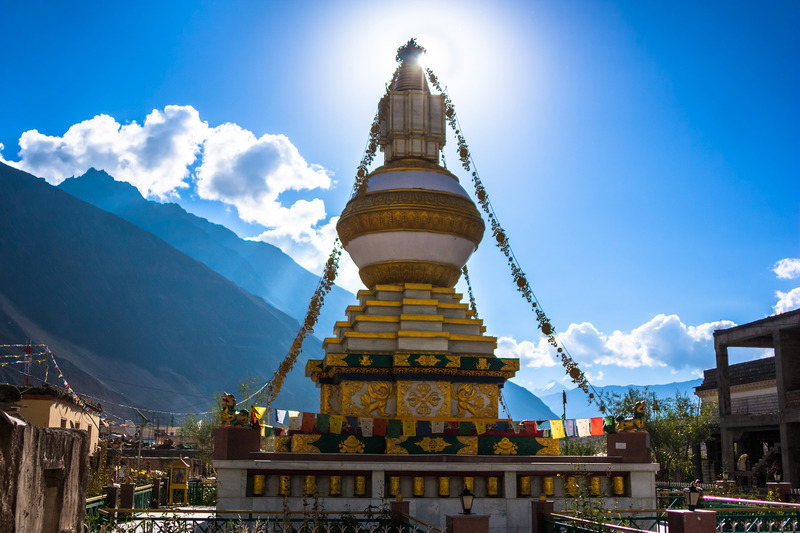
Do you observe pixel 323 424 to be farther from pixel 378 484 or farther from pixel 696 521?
pixel 696 521

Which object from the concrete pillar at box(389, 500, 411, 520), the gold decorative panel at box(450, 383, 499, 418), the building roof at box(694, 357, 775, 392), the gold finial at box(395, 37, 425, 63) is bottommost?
the concrete pillar at box(389, 500, 411, 520)

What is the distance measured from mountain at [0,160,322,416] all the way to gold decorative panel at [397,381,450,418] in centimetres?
11640

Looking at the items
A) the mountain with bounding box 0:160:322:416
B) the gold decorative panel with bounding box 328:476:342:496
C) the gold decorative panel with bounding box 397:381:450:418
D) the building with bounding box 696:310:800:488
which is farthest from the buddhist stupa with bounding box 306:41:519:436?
the mountain with bounding box 0:160:322:416

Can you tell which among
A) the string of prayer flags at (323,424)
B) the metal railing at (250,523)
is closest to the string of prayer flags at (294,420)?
the string of prayer flags at (323,424)

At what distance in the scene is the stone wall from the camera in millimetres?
6676

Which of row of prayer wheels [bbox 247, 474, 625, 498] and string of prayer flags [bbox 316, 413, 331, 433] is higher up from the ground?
string of prayer flags [bbox 316, 413, 331, 433]

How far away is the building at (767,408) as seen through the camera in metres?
37.5

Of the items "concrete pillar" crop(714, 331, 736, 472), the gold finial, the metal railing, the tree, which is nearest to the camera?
the metal railing

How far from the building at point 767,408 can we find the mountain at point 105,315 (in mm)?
105914

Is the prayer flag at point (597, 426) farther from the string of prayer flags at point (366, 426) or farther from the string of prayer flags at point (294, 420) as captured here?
the string of prayer flags at point (294, 420)

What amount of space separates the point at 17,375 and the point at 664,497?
116 m

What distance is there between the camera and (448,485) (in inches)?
720

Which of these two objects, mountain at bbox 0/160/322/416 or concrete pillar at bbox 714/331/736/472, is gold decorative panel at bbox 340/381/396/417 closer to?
concrete pillar at bbox 714/331/736/472

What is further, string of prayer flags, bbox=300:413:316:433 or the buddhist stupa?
the buddhist stupa
